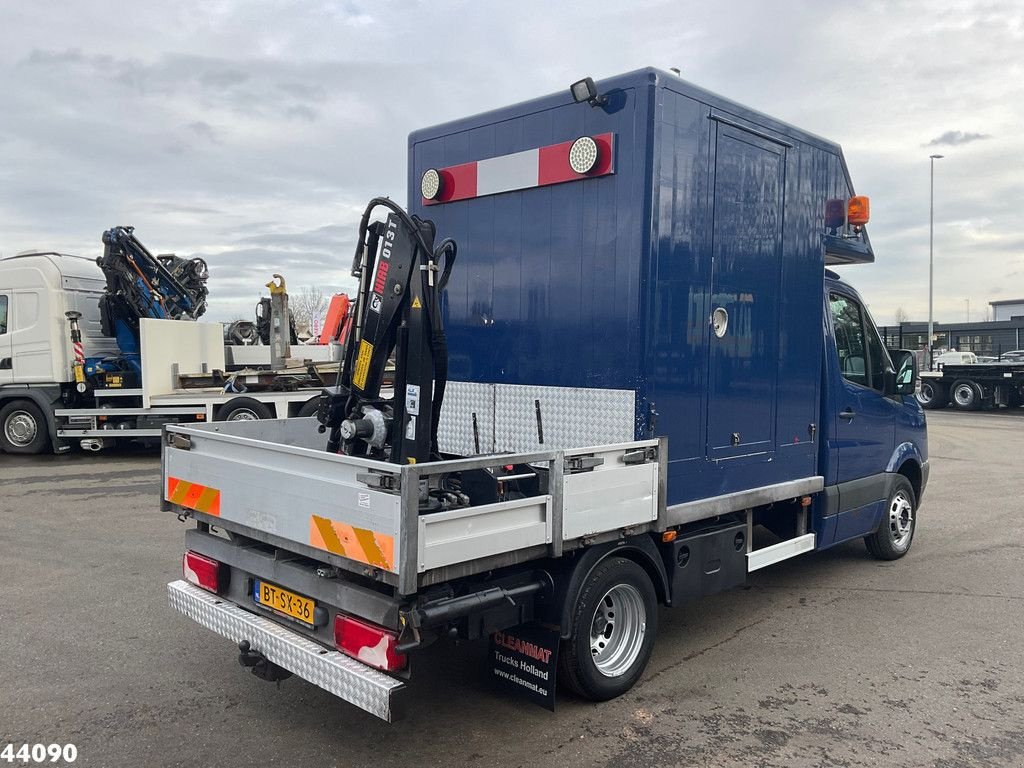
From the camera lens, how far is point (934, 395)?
26484 mm

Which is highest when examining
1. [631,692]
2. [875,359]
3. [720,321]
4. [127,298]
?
[127,298]

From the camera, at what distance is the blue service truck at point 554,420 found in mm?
3314

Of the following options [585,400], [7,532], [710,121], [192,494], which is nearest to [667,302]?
[585,400]

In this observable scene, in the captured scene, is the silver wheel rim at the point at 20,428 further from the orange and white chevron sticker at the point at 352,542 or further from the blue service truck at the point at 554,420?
the orange and white chevron sticker at the point at 352,542

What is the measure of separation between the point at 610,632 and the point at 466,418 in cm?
172

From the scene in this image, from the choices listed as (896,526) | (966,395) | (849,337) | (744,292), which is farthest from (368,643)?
(966,395)

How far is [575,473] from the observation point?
3.57 meters

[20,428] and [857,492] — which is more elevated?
[857,492]

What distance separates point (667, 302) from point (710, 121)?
1120mm

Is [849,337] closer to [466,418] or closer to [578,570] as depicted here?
[466,418]

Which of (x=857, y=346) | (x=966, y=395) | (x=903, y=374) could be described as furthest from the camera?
(x=966, y=395)

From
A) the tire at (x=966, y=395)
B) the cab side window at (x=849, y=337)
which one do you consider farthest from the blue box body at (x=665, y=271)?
the tire at (x=966, y=395)

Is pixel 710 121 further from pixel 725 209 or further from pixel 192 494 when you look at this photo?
pixel 192 494

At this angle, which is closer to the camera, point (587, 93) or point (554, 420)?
point (587, 93)
